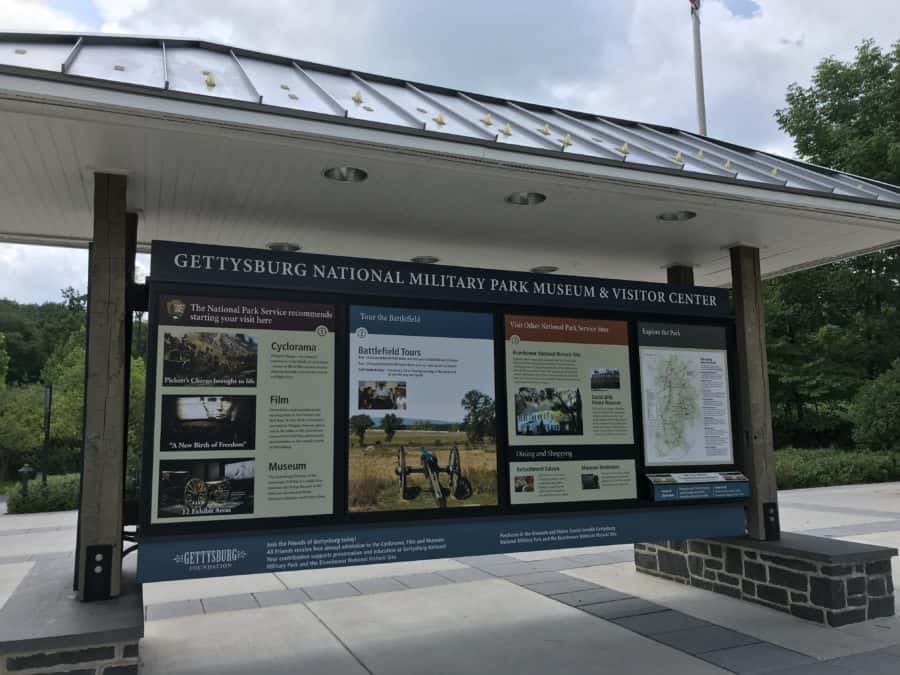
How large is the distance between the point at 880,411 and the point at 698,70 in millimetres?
9249

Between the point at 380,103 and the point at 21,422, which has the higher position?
the point at 380,103

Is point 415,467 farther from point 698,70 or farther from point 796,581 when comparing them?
point 698,70

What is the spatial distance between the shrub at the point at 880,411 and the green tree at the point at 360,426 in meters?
16.2

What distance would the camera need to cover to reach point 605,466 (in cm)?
527

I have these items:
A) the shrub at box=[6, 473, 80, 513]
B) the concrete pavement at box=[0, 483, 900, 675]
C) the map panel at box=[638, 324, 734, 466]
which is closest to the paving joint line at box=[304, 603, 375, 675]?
the concrete pavement at box=[0, 483, 900, 675]

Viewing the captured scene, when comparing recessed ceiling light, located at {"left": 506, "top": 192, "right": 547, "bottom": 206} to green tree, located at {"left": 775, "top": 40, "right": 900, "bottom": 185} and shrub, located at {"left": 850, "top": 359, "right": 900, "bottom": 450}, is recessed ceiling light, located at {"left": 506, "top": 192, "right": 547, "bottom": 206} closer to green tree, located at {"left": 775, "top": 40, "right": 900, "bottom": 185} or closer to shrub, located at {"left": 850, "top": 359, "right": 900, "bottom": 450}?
shrub, located at {"left": 850, "top": 359, "right": 900, "bottom": 450}

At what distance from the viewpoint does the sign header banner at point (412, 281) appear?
4316 mm

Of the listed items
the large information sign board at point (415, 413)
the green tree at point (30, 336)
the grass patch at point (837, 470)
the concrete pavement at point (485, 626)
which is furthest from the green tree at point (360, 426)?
the green tree at point (30, 336)

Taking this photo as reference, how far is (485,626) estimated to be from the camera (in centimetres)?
544

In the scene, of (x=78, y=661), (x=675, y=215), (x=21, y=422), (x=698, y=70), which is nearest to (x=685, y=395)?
(x=675, y=215)

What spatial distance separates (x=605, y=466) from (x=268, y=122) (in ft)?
11.3

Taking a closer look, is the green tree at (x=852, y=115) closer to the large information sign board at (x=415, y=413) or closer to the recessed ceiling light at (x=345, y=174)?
the large information sign board at (x=415, y=413)

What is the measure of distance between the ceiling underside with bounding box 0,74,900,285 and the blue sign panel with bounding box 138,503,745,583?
222 centimetres

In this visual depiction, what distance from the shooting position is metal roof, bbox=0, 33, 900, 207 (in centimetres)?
360
